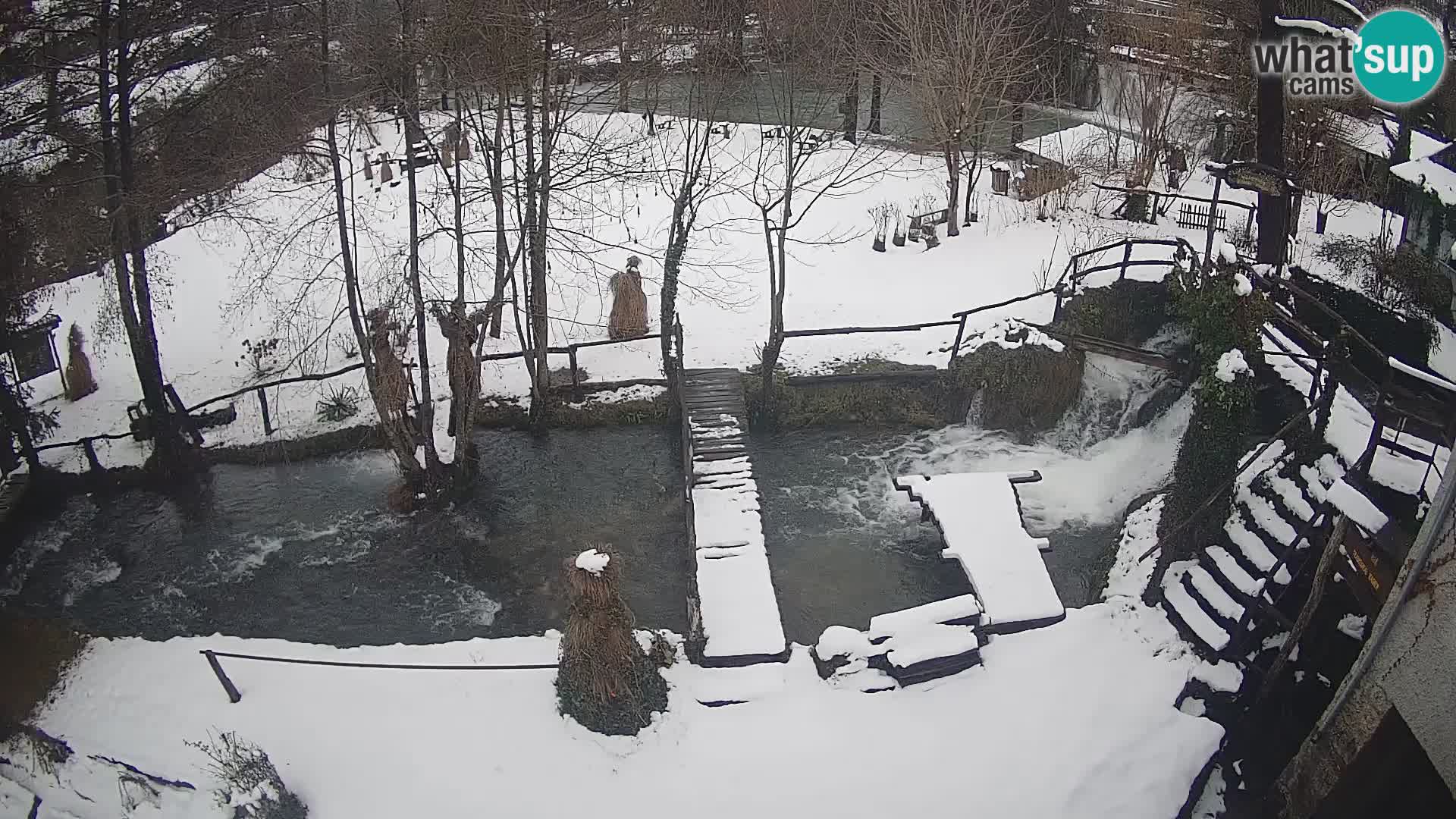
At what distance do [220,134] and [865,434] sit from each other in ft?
36.5

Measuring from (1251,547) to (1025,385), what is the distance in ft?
20.5

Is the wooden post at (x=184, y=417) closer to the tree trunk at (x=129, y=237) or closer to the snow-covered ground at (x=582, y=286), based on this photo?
the tree trunk at (x=129, y=237)

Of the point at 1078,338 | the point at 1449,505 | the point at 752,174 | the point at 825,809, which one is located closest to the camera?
the point at 1449,505

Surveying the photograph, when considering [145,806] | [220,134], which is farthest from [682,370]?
[145,806]

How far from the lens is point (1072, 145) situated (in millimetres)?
28172

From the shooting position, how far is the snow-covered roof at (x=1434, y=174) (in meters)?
14.3

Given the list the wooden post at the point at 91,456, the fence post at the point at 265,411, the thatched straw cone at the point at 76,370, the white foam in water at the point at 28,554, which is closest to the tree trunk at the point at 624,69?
the fence post at the point at 265,411

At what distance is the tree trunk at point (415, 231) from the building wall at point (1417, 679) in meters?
11.7

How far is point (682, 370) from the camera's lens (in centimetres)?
1747

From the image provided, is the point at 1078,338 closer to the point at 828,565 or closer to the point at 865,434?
the point at 865,434

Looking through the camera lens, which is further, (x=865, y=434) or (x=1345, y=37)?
(x=865, y=434)

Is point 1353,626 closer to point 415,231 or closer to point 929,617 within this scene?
point 929,617

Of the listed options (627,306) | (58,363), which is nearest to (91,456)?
(58,363)

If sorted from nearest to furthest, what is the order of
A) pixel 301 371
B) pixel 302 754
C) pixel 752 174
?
pixel 302 754, pixel 301 371, pixel 752 174
